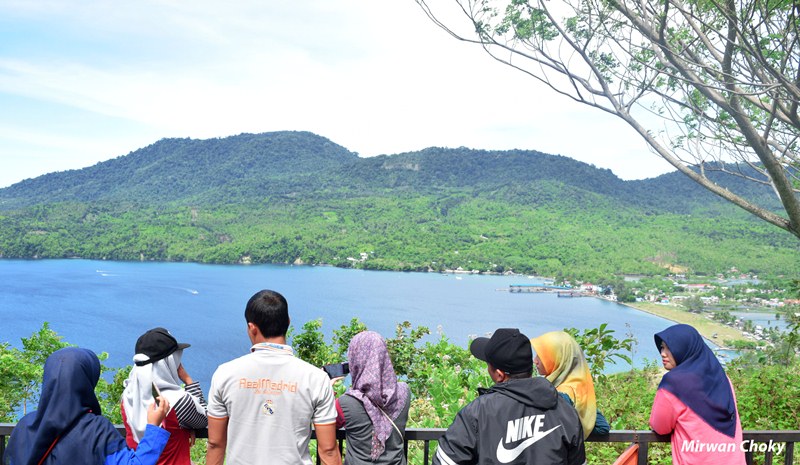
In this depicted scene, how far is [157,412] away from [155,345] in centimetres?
21

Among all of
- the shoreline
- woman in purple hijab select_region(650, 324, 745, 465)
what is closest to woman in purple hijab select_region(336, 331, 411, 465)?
woman in purple hijab select_region(650, 324, 745, 465)

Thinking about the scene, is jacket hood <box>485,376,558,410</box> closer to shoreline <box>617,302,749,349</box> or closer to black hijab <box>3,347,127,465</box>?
black hijab <box>3,347,127,465</box>

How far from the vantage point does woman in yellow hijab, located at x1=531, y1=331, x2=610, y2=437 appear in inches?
76.1

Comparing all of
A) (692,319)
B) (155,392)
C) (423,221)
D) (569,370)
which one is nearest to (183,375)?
(155,392)

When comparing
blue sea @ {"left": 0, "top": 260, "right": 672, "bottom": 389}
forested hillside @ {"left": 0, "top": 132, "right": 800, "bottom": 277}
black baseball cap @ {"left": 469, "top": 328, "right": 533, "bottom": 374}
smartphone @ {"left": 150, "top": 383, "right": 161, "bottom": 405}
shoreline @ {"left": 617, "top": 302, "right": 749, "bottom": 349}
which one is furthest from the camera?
forested hillside @ {"left": 0, "top": 132, "right": 800, "bottom": 277}

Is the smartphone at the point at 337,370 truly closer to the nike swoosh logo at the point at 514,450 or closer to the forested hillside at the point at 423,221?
the nike swoosh logo at the point at 514,450

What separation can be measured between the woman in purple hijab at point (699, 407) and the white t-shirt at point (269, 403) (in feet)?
3.99

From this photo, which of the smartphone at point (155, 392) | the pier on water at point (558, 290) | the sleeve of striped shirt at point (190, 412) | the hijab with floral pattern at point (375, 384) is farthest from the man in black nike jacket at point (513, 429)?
the pier on water at point (558, 290)

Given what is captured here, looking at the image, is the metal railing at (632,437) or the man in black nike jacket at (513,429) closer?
the man in black nike jacket at (513,429)

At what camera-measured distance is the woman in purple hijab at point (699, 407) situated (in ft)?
6.50

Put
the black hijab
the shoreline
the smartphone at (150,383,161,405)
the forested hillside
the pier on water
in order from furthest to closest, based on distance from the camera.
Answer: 1. the forested hillside
2. the pier on water
3. the shoreline
4. the smartphone at (150,383,161,405)
5. the black hijab

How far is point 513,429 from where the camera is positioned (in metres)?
1.66

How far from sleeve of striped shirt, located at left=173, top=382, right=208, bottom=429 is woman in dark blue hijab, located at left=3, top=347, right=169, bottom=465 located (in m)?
0.23

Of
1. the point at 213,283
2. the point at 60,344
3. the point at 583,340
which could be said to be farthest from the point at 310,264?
the point at 583,340
